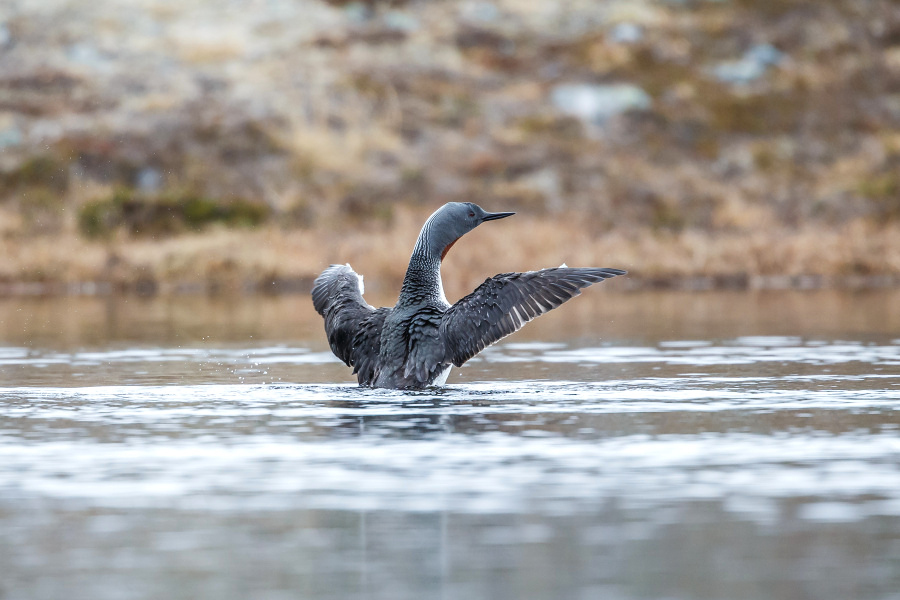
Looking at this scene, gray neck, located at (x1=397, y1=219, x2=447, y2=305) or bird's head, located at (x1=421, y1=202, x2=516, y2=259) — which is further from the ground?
bird's head, located at (x1=421, y1=202, x2=516, y2=259)

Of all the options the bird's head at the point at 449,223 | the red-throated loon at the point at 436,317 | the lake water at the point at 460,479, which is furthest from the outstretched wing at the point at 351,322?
the bird's head at the point at 449,223

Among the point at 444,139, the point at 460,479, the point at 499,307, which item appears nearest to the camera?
the point at 460,479

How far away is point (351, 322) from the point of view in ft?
42.3

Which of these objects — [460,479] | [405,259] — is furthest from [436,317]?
[405,259]

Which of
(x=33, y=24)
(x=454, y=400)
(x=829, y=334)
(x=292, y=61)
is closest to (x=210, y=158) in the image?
(x=292, y=61)

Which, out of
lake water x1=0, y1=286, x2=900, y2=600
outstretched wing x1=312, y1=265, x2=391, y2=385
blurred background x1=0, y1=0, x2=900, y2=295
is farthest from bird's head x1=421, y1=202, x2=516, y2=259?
blurred background x1=0, y1=0, x2=900, y2=295

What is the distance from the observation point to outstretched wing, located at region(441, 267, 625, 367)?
1198 centimetres

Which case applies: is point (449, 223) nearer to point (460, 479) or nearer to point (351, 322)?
point (351, 322)

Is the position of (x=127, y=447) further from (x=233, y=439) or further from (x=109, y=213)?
(x=109, y=213)

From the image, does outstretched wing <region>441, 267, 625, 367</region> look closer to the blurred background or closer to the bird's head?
the bird's head

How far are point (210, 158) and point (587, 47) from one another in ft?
50.6

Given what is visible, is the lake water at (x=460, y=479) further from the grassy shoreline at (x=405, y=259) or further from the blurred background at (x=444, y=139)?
the blurred background at (x=444, y=139)

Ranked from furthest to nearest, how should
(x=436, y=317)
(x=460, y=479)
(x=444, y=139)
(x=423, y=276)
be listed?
1. (x=444, y=139)
2. (x=423, y=276)
3. (x=436, y=317)
4. (x=460, y=479)

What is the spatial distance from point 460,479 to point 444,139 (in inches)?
1717
